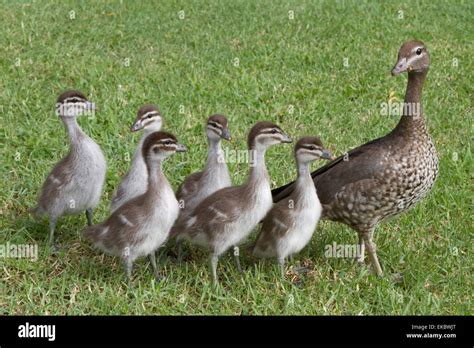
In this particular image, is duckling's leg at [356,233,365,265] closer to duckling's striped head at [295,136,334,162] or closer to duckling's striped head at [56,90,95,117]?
duckling's striped head at [295,136,334,162]

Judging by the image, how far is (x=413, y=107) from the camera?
604 centimetres

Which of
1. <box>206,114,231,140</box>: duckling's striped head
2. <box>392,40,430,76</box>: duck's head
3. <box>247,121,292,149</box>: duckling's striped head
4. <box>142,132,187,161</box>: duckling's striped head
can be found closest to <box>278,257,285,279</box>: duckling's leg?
<box>247,121,292,149</box>: duckling's striped head

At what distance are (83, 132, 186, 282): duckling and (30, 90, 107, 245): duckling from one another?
643 mm

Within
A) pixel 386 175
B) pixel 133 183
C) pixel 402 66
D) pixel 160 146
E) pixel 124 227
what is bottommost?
pixel 124 227

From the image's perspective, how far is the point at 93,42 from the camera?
12.0 meters

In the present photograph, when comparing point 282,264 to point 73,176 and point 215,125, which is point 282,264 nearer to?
point 215,125

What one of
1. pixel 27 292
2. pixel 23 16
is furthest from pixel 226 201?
pixel 23 16

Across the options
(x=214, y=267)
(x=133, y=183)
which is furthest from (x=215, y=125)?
(x=214, y=267)

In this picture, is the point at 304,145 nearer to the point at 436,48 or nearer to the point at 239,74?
the point at 239,74

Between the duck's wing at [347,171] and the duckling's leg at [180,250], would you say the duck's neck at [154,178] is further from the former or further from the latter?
the duck's wing at [347,171]

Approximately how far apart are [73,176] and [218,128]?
1260 mm

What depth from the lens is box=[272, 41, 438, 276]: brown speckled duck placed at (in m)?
5.74

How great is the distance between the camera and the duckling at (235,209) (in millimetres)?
5480

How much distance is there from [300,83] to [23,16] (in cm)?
570
